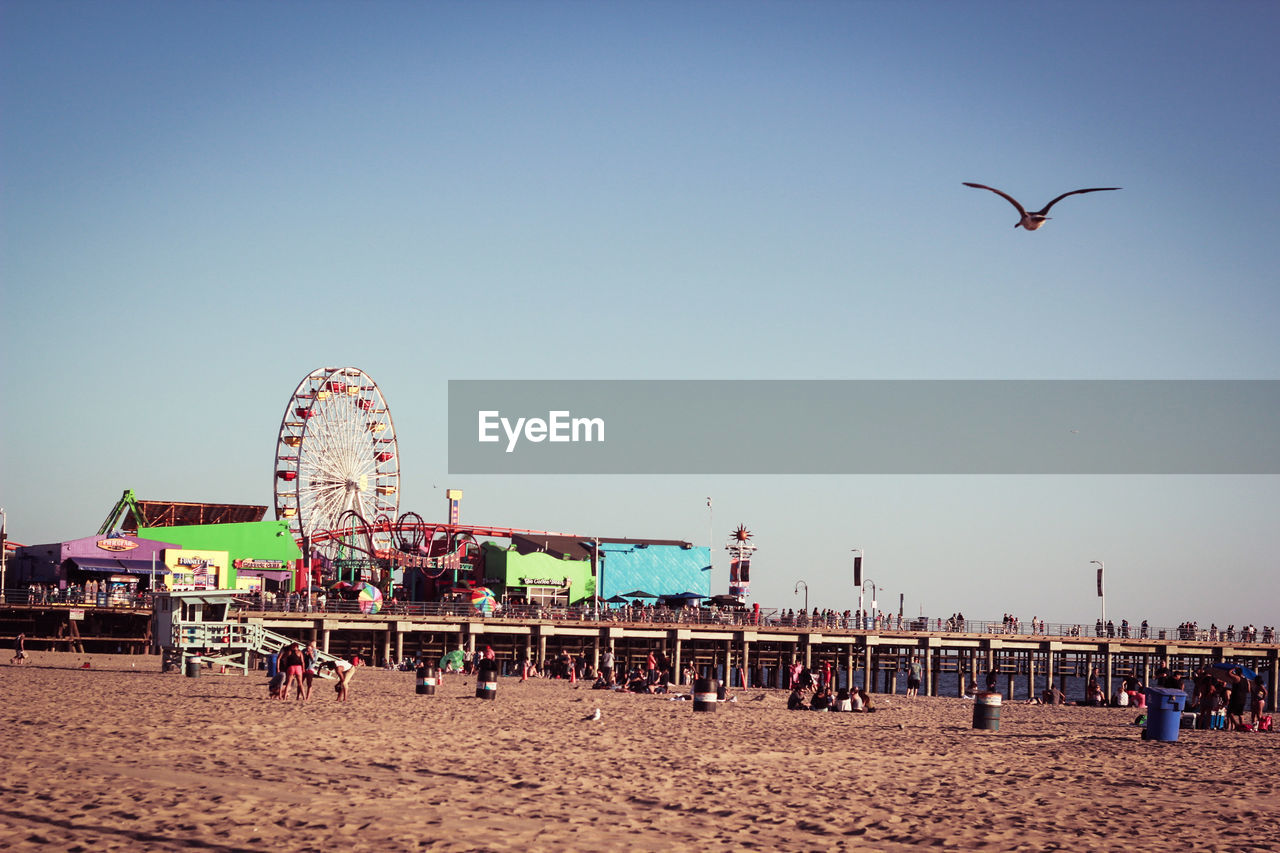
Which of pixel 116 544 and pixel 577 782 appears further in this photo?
pixel 116 544

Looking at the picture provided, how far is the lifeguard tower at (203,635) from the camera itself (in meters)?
35.0

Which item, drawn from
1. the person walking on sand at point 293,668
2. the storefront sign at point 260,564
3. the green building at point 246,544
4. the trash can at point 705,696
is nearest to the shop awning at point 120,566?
the green building at point 246,544

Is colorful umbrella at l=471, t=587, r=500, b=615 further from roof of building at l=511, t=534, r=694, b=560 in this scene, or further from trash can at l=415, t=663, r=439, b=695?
trash can at l=415, t=663, r=439, b=695

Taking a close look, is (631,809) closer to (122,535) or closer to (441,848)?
(441,848)

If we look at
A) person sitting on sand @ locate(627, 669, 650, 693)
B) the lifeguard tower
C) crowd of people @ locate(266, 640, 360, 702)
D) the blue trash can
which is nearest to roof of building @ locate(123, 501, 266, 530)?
the lifeguard tower

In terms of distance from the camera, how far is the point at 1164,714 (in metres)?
22.6

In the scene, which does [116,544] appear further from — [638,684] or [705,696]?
[705,696]

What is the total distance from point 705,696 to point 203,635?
15221 mm

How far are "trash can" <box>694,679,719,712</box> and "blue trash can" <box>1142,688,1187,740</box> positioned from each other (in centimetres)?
867

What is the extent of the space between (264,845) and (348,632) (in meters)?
52.1

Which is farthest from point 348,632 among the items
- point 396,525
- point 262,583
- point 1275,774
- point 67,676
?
point 1275,774

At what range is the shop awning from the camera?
64.9m

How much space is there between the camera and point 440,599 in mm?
71938

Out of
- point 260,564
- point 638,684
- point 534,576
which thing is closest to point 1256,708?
point 638,684
